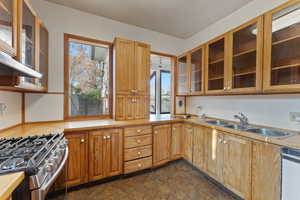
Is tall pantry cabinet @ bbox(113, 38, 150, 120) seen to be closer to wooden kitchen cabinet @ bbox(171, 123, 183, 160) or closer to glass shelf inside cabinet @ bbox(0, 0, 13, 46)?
wooden kitchen cabinet @ bbox(171, 123, 183, 160)

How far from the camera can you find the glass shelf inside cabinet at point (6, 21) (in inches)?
39.7

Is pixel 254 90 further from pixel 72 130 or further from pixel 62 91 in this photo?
pixel 62 91

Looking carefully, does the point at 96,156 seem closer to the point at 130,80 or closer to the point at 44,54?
the point at 130,80

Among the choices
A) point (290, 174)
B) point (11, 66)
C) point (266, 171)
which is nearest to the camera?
point (11, 66)

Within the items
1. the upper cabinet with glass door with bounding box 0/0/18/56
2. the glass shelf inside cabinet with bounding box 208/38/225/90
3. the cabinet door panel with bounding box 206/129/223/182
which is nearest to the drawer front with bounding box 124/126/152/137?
the cabinet door panel with bounding box 206/129/223/182

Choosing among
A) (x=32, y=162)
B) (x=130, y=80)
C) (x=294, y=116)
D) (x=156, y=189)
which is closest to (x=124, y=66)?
(x=130, y=80)

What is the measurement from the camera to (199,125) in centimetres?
220

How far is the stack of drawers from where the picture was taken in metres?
2.06

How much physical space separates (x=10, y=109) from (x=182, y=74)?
9.59 ft

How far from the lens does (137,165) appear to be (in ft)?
7.00

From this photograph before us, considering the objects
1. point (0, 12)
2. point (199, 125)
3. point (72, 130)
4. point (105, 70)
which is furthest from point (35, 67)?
point (199, 125)

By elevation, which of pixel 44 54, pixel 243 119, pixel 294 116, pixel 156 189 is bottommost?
pixel 156 189

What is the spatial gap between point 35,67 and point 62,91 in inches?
27.0

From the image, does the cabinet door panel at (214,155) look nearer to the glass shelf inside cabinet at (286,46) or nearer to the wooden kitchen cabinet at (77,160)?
the glass shelf inside cabinet at (286,46)
